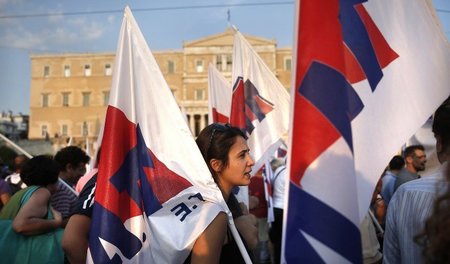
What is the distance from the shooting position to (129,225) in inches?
82.0

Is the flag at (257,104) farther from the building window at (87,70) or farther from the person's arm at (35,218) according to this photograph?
the building window at (87,70)

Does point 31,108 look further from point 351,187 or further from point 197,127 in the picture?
point 351,187

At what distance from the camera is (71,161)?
396 cm

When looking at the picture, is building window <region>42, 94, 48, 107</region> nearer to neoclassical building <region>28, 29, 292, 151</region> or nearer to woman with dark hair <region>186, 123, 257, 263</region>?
neoclassical building <region>28, 29, 292, 151</region>

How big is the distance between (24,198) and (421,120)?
2.43 m

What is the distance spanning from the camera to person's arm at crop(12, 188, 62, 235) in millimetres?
2662

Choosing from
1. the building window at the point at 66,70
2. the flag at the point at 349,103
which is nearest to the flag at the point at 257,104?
the flag at the point at 349,103

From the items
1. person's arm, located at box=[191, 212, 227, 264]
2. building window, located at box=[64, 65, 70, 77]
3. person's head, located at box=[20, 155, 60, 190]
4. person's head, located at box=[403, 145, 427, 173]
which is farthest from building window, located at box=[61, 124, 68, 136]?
person's arm, located at box=[191, 212, 227, 264]

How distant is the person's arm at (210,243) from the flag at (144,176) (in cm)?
3

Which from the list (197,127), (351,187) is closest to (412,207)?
(351,187)

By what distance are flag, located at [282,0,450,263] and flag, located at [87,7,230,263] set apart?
1.63 feet

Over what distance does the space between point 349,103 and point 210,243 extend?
2.68ft

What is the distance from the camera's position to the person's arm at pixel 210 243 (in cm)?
177

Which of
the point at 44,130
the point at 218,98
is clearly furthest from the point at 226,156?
the point at 44,130
